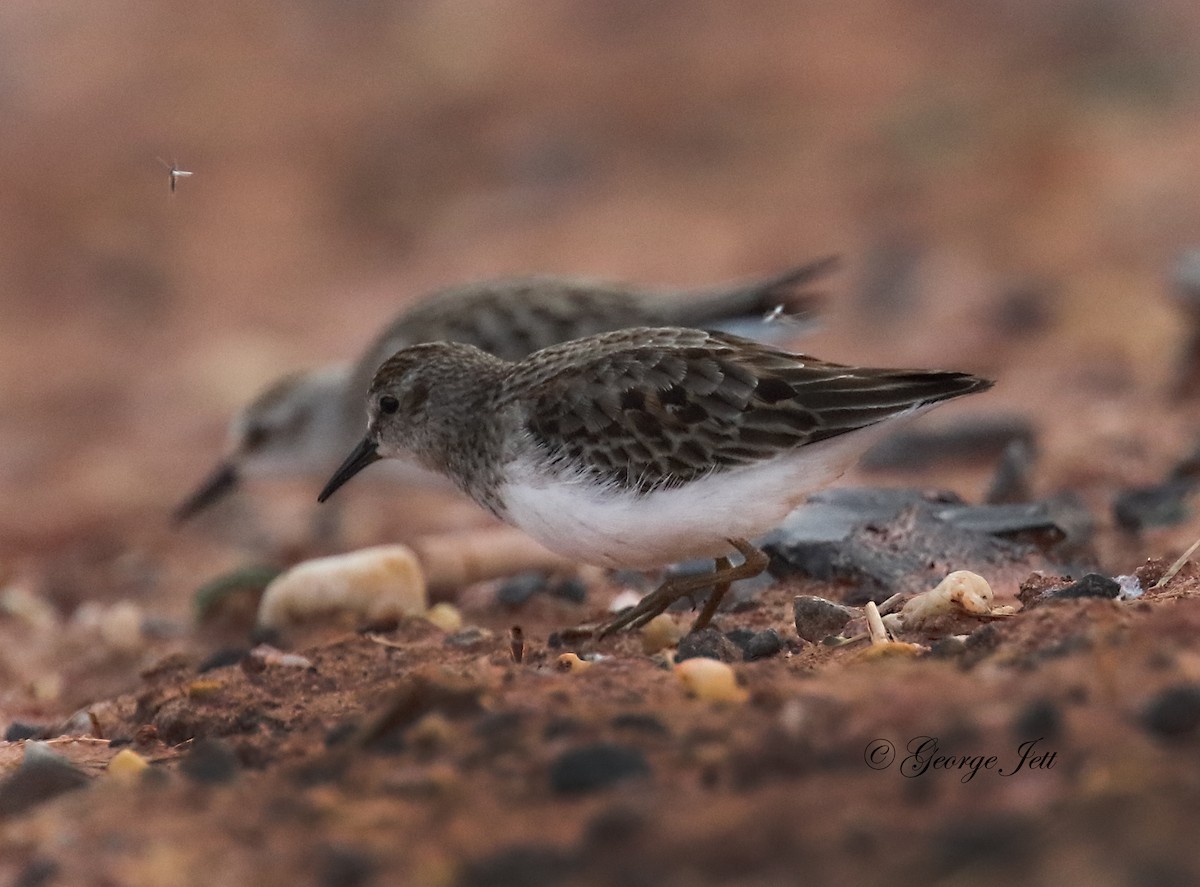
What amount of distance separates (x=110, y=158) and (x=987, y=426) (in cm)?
1009

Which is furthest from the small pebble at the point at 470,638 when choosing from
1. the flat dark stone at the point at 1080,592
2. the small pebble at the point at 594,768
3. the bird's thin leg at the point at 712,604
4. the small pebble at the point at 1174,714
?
the small pebble at the point at 1174,714

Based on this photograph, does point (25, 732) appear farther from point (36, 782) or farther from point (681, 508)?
point (681, 508)

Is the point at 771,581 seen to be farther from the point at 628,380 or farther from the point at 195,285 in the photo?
the point at 195,285

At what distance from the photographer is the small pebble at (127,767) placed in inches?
142

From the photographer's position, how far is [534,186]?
47.6 feet

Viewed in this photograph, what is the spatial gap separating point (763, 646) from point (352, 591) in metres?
1.78

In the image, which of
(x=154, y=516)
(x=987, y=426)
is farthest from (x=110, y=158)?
(x=987, y=426)

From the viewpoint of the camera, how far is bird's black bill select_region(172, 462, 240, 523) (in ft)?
27.6

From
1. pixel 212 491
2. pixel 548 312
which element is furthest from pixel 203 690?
pixel 212 491

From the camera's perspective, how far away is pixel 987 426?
7824 millimetres

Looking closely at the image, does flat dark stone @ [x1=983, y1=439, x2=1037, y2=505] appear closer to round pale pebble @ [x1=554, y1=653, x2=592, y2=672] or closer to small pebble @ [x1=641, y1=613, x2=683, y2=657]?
small pebble @ [x1=641, y1=613, x2=683, y2=657]

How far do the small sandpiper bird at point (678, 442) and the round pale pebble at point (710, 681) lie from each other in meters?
0.80

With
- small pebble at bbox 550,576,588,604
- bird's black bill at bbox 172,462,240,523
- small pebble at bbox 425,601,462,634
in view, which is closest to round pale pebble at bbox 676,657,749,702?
small pebble at bbox 425,601,462,634

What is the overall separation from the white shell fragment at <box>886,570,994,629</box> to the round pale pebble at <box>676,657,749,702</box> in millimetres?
886
